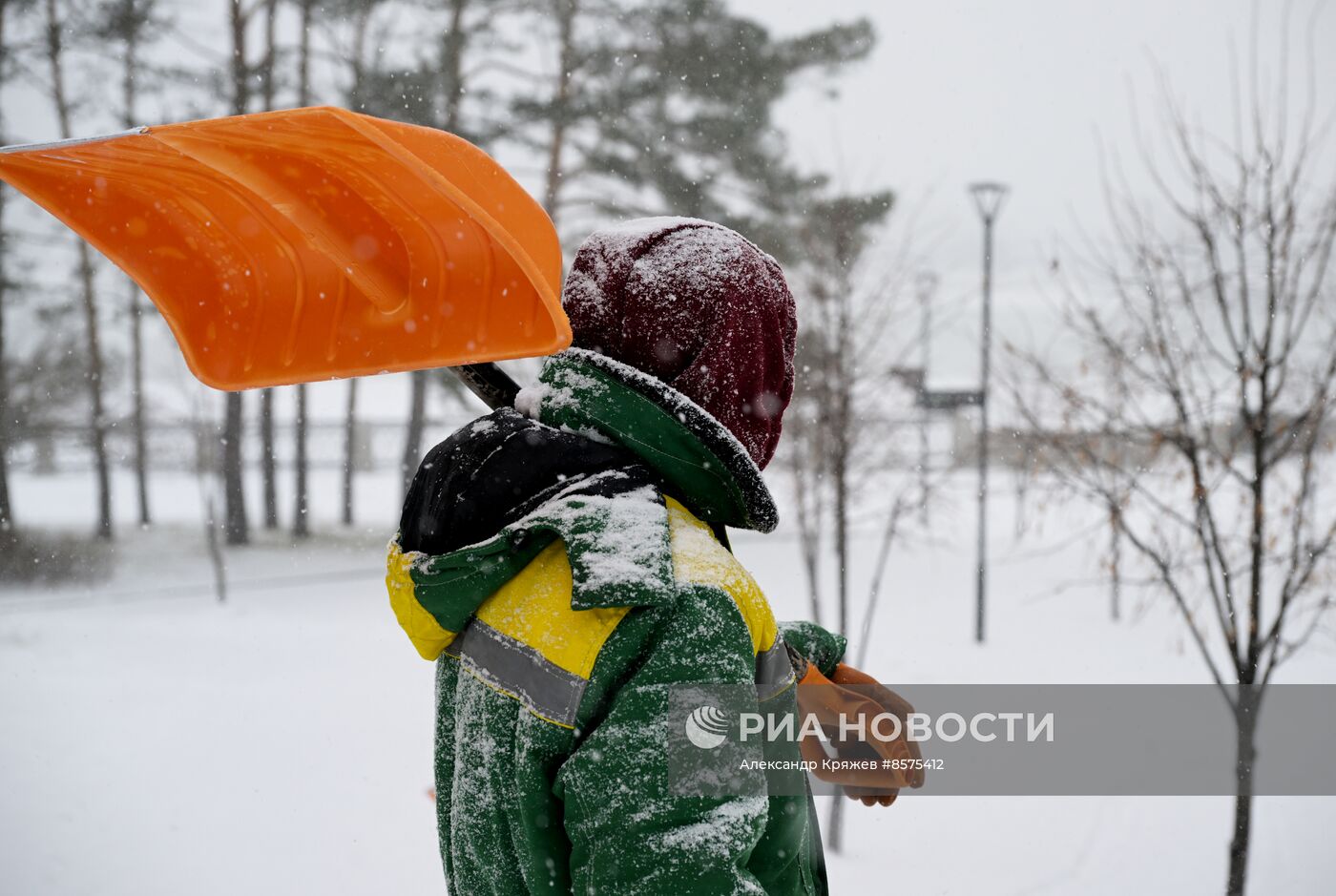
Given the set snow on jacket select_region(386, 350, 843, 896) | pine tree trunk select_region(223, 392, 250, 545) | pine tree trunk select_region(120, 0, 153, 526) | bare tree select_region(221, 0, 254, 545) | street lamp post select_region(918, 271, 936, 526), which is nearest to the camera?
snow on jacket select_region(386, 350, 843, 896)

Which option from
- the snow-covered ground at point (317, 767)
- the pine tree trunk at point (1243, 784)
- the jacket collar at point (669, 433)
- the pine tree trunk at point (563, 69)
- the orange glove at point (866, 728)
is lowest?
the snow-covered ground at point (317, 767)

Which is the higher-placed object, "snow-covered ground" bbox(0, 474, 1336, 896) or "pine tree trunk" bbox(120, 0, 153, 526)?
"pine tree trunk" bbox(120, 0, 153, 526)

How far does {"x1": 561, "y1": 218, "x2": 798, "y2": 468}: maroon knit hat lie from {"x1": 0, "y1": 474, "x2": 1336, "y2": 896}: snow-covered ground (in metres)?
4.00

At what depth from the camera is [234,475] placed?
10609 mm

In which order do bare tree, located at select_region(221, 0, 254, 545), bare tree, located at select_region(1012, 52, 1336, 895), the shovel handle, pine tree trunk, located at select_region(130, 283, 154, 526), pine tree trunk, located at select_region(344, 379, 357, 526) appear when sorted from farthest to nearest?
pine tree trunk, located at select_region(130, 283, 154, 526)
pine tree trunk, located at select_region(344, 379, 357, 526)
bare tree, located at select_region(221, 0, 254, 545)
bare tree, located at select_region(1012, 52, 1336, 895)
the shovel handle

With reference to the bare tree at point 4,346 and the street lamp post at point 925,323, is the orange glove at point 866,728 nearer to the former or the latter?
the street lamp post at point 925,323

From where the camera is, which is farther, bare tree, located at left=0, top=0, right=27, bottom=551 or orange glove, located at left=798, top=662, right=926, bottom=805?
bare tree, located at left=0, top=0, right=27, bottom=551

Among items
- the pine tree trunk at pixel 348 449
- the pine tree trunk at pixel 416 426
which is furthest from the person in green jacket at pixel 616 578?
the pine tree trunk at pixel 348 449

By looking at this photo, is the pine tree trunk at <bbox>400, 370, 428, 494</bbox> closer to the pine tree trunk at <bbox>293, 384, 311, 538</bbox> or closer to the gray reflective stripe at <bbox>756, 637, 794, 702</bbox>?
the pine tree trunk at <bbox>293, 384, 311, 538</bbox>

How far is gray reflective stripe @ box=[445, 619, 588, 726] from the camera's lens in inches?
38.3

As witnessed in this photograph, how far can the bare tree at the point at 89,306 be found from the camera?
789 centimetres

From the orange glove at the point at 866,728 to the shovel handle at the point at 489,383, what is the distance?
0.68m

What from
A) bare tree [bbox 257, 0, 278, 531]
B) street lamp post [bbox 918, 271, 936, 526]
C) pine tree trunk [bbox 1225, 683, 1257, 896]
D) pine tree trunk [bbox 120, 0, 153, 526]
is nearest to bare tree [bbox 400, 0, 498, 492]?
bare tree [bbox 257, 0, 278, 531]

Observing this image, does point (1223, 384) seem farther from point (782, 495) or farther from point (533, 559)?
point (782, 495)
